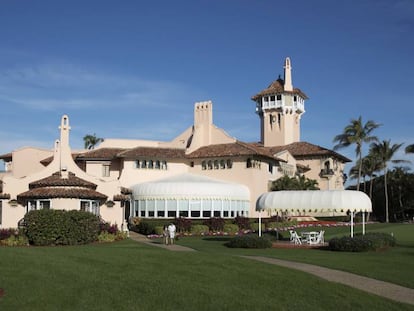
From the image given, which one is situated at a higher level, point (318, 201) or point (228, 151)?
point (228, 151)

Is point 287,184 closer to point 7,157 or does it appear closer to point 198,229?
point 198,229

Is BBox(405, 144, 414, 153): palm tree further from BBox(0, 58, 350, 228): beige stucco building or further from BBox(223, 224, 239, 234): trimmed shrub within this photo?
BBox(223, 224, 239, 234): trimmed shrub

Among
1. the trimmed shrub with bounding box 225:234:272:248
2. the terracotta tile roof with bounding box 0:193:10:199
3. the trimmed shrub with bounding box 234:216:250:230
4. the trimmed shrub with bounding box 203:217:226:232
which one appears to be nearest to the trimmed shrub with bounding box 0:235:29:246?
the terracotta tile roof with bounding box 0:193:10:199

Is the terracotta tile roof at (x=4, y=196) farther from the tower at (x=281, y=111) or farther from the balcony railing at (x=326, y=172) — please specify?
the tower at (x=281, y=111)

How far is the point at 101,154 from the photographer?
54562 millimetres

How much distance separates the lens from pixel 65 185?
39688 mm

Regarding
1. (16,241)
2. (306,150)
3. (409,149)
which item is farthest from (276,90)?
(16,241)

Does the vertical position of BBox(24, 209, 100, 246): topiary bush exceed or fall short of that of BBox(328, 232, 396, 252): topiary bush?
it exceeds it

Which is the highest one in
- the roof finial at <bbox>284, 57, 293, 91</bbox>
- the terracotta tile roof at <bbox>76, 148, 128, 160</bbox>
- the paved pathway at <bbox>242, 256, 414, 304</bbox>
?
the roof finial at <bbox>284, 57, 293, 91</bbox>

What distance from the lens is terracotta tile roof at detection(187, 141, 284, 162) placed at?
53469mm

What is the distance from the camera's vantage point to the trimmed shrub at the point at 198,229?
44697 mm

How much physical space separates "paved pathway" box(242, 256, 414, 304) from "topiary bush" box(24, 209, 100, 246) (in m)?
14.8

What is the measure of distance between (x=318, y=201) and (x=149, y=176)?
2323 centimetres

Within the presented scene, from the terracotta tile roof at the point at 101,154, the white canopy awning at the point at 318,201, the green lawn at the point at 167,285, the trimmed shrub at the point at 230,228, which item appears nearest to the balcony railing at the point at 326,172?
the trimmed shrub at the point at 230,228
